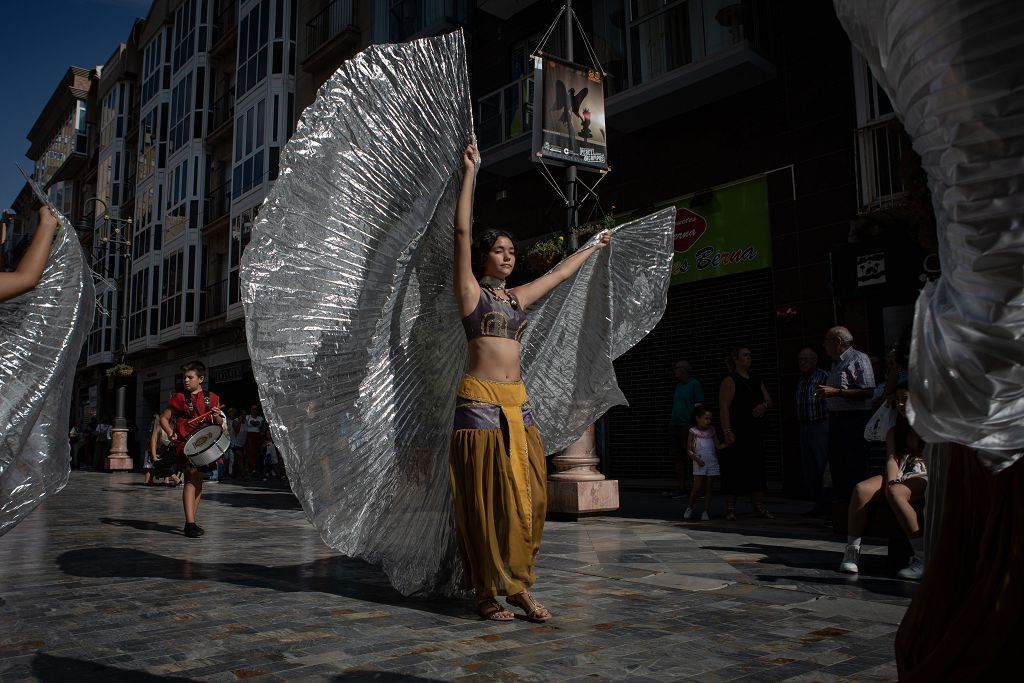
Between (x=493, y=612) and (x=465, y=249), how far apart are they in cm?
161

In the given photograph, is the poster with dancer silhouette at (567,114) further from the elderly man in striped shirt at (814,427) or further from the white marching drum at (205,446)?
the white marching drum at (205,446)

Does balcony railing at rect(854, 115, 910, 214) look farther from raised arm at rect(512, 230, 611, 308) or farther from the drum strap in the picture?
the drum strap

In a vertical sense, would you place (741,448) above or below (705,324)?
below

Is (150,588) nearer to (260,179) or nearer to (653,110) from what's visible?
(653,110)

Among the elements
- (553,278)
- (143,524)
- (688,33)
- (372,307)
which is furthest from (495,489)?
(688,33)

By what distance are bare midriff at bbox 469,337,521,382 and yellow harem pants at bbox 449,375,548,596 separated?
36 mm

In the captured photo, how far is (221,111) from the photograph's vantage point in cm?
2889

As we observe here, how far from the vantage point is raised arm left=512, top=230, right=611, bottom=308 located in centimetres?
381

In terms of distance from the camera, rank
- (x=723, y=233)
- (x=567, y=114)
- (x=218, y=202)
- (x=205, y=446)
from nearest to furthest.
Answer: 1. (x=205, y=446)
2. (x=567, y=114)
3. (x=723, y=233)
4. (x=218, y=202)

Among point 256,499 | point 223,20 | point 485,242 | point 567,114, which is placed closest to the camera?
point 485,242

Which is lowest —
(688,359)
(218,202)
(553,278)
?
(553,278)

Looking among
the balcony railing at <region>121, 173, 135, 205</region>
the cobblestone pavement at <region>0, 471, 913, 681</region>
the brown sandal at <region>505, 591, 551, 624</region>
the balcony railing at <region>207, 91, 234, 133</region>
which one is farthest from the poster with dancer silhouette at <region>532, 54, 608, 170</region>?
the balcony railing at <region>121, 173, 135, 205</region>

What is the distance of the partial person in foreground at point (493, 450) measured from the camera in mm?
3395

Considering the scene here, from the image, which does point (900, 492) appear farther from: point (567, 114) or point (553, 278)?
point (567, 114)
